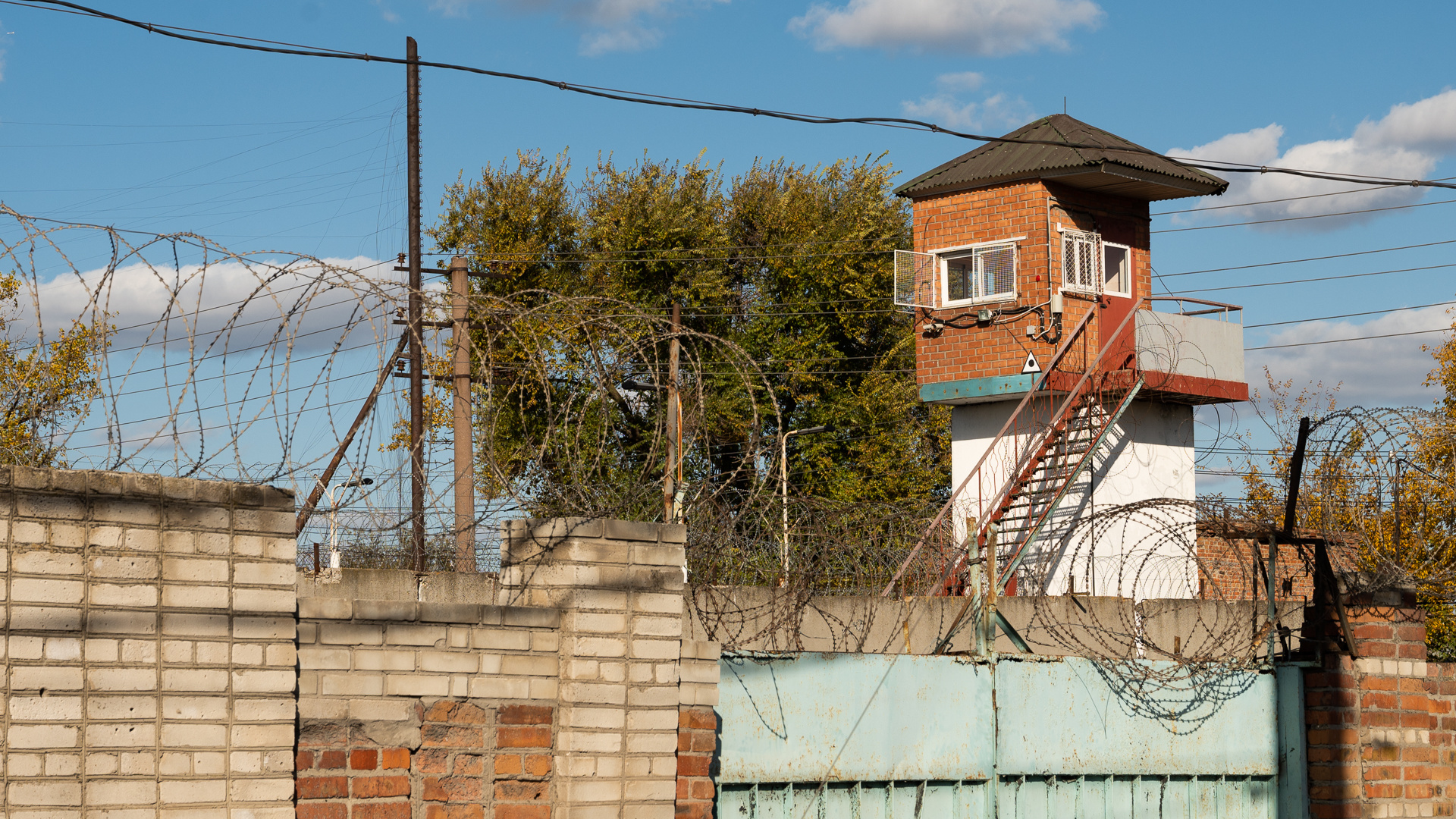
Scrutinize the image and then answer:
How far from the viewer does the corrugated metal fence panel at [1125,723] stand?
8.76 metres

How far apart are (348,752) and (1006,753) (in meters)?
4.18

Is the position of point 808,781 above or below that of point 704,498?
below

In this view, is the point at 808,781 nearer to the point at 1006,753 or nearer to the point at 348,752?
the point at 1006,753

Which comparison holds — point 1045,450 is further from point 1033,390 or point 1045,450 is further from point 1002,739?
point 1002,739

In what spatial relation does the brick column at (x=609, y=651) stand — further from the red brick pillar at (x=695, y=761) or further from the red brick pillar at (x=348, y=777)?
the red brick pillar at (x=348, y=777)

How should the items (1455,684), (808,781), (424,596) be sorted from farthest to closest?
(1455,684), (424,596), (808,781)

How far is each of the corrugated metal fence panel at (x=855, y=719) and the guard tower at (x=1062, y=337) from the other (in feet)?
36.2

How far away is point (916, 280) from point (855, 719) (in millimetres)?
14380

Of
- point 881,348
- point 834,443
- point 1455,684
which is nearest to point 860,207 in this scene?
point 881,348

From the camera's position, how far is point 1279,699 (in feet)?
33.3

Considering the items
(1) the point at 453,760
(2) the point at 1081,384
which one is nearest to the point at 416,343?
(1) the point at 453,760

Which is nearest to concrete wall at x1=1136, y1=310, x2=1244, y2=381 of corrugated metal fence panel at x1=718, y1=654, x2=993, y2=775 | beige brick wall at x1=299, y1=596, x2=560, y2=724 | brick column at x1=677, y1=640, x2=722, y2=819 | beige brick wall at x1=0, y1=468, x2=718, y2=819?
corrugated metal fence panel at x1=718, y1=654, x2=993, y2=775

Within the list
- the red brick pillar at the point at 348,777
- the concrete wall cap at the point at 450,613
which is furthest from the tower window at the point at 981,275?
the red brick pillar at the point at 348,777

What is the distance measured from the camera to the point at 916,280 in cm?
2181
